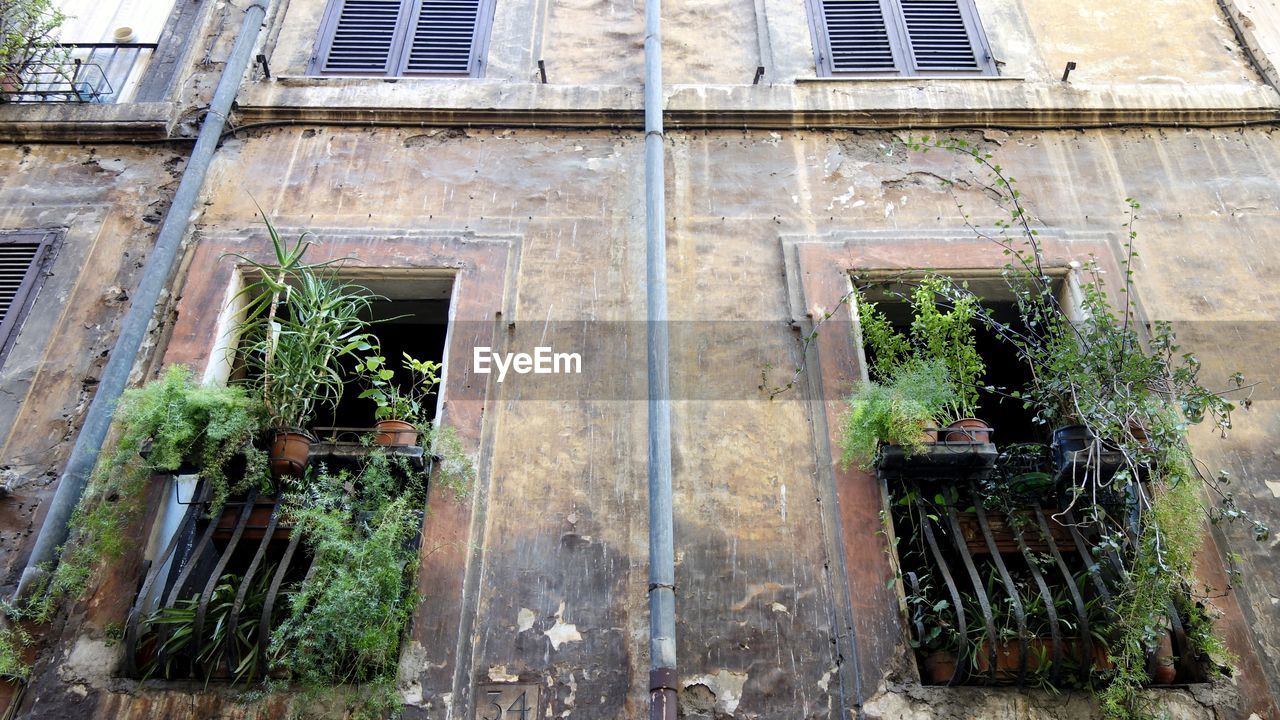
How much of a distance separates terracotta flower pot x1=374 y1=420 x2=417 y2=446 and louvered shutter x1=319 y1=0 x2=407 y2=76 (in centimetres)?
336

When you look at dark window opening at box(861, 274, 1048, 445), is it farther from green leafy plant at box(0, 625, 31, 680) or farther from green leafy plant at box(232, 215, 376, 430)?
green leafy plant at box(0, 625, 31, 680)

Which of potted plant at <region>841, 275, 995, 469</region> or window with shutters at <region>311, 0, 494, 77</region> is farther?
window with shutters at <region>311, 0, 494, 77</region>

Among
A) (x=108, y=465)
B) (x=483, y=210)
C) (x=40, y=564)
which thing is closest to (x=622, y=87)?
(x=483, y=210)

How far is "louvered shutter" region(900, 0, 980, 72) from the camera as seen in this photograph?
7762 millimetres

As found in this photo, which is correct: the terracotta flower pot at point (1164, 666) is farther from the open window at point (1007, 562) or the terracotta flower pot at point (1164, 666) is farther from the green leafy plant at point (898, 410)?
Result: the green leafy plant at point (898, 410)

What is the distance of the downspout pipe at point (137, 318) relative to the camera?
528 cm

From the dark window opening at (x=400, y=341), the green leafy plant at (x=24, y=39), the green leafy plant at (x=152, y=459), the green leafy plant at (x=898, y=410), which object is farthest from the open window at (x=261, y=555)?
the green leafy plant at (x=24, y=39)

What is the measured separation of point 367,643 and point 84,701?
1.35 metres

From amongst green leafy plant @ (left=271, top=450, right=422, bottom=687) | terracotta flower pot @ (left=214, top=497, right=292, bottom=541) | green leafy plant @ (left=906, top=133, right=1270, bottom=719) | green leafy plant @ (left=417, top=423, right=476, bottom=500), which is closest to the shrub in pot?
green leafy plant @ (left=906, top=133, right=1270, bottom=719)

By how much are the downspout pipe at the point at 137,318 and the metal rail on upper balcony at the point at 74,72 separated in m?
0.88

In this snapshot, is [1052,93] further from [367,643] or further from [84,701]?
[84,701]

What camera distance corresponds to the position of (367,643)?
4.75m

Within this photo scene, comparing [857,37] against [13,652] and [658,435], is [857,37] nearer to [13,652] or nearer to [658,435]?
[658,435]

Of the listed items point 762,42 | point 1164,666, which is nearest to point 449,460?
point 1164,666
